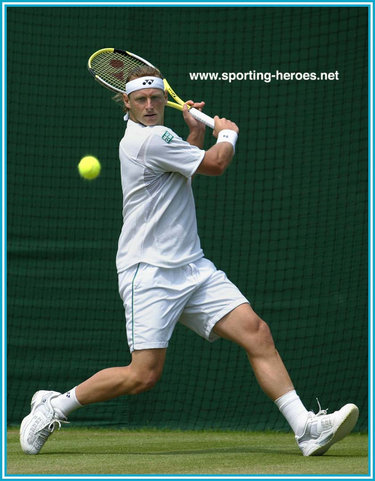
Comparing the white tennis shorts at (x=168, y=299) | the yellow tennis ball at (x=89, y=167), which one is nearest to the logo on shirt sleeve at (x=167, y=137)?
the white tennis shorts at (x=168, y=299)

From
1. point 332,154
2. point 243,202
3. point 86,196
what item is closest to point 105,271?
point 86,196

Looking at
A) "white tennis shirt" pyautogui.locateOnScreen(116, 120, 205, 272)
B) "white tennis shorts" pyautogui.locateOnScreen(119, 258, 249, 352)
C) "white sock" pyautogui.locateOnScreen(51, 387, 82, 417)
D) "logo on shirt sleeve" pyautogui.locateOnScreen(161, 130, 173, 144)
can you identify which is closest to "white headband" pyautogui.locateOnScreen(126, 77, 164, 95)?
"white tennis shirt" pyautogui.locateOnScreen(116, 120, 205, 272)

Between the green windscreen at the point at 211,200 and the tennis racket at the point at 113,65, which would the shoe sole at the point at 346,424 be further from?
the tennis racket at the point at 113,65

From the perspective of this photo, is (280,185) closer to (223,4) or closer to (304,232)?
(304,232)

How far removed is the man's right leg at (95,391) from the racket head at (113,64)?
1.49m

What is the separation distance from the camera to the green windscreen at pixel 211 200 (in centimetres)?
624

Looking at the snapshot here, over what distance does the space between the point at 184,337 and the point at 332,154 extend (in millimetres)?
1473

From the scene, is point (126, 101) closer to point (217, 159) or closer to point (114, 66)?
point (114, 66)

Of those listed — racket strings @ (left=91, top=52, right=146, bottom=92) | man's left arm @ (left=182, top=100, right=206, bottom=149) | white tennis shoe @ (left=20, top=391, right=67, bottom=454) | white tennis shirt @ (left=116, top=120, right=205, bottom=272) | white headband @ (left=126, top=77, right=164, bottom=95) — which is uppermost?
racket strings @ (left=91, top=52, right=146, bottom=92)

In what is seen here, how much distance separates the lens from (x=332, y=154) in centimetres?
632

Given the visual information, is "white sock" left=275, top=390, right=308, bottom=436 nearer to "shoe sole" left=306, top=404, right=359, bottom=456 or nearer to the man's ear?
A: "shoe sole" left=306, top=404, right=359, bottom=456

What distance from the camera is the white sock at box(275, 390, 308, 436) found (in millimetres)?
4547

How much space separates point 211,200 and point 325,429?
226cm

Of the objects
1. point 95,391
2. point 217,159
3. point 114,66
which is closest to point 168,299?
point 95,391
